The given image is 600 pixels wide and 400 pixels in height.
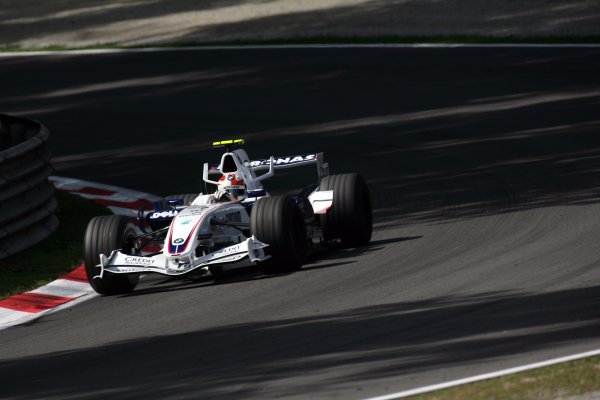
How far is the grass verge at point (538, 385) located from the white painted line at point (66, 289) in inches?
202

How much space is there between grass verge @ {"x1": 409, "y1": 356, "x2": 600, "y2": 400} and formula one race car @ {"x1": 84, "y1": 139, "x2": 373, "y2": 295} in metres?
3.88

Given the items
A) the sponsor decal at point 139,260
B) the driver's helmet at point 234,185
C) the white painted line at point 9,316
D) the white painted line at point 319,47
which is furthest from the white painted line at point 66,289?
the white painted line at point 319,47

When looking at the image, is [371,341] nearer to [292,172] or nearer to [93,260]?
[93,260]

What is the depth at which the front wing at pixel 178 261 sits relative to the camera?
10875 millimetres

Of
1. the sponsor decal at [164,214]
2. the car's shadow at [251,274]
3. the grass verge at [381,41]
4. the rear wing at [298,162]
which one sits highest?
the rear wing at [298,162]

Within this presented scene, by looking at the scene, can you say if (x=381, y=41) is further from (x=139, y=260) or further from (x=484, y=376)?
(x=484, y=376)

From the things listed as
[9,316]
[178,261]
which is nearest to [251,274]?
[178,261]

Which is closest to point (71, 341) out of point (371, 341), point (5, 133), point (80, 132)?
point (371, 341)

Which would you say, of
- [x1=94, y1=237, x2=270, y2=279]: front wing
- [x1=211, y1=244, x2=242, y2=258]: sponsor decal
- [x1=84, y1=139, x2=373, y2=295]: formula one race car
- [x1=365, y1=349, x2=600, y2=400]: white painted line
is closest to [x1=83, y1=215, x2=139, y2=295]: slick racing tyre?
[x1=84, y1=139, x2=373, y2=295]: formula one race car

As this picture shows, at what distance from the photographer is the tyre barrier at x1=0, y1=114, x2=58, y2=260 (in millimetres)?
13023

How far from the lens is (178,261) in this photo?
1096 centimetres

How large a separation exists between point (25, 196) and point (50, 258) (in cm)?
94

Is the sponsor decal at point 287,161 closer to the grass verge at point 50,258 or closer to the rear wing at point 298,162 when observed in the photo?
the rear wing at point 298,162

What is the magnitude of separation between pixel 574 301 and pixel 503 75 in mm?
13728
